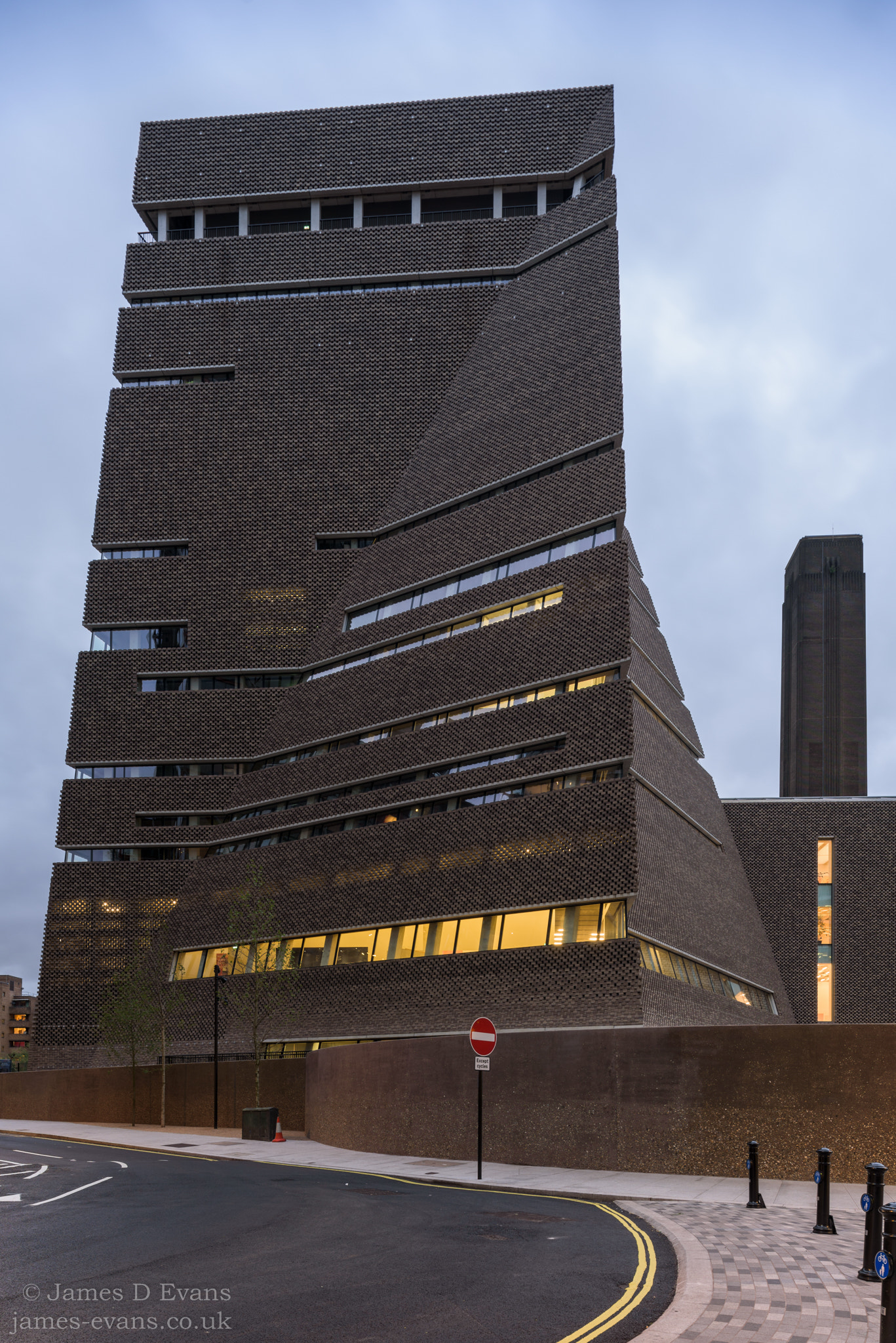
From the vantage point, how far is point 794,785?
144m

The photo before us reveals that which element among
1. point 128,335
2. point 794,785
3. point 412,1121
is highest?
point 128,335

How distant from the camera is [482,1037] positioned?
20391mm

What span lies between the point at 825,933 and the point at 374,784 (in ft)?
73.3

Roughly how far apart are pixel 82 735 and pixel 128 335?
24.6 metres

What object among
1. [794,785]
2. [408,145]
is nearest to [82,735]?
[408,145]

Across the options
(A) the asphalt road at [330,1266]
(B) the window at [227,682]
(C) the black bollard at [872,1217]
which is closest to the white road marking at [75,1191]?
(A) the asphalt road at [330,1266]

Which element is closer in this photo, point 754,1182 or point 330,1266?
point 330,1266

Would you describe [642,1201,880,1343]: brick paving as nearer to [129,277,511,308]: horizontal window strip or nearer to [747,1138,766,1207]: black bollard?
[747,1138,766,1207]: black bollard

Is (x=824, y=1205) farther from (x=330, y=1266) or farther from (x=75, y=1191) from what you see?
(x=75, y=1191)

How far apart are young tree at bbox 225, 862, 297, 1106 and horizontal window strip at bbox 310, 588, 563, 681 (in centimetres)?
1050

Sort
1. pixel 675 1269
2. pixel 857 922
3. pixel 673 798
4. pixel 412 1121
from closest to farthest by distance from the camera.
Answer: pixel 675 1269 < pixel 412 1121 < pixel 673 798 < pixel 857 922

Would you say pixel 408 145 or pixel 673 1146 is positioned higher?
pixel 408 145

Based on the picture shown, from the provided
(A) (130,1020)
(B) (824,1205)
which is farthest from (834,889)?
(B) (824,1205)

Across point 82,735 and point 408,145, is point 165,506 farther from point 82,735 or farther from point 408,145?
point 408,145
